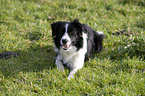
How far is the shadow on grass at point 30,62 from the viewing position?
148 inches

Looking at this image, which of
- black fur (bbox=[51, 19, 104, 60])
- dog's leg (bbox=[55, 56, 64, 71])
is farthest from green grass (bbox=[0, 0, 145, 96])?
black fur (bbox=[51, 19, 104, 60])

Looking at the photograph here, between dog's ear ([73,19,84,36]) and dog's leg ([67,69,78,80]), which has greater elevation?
dog's ear ([73,19,84,36])

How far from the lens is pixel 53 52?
14.9ft

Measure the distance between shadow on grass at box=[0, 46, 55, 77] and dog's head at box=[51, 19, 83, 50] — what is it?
0.73 meters

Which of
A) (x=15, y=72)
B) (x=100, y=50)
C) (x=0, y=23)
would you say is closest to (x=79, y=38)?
Answer: (x=100, y=50)

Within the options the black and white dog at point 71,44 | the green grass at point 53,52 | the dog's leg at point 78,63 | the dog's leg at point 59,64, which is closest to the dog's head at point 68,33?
the black and white dog at point 71,44

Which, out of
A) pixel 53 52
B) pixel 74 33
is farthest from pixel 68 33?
pixel 53 52

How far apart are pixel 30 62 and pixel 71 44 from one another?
4.10ft

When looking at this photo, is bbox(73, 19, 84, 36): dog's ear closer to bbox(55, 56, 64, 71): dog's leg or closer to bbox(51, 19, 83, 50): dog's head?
bbox(51, 19, 83, 50): dog's head

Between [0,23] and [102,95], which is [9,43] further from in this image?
[102,95]

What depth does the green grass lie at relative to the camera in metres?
3.12

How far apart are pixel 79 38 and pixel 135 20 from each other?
3.20m

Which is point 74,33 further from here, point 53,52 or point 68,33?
point 53,52

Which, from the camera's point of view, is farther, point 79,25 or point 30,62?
point 30,62
